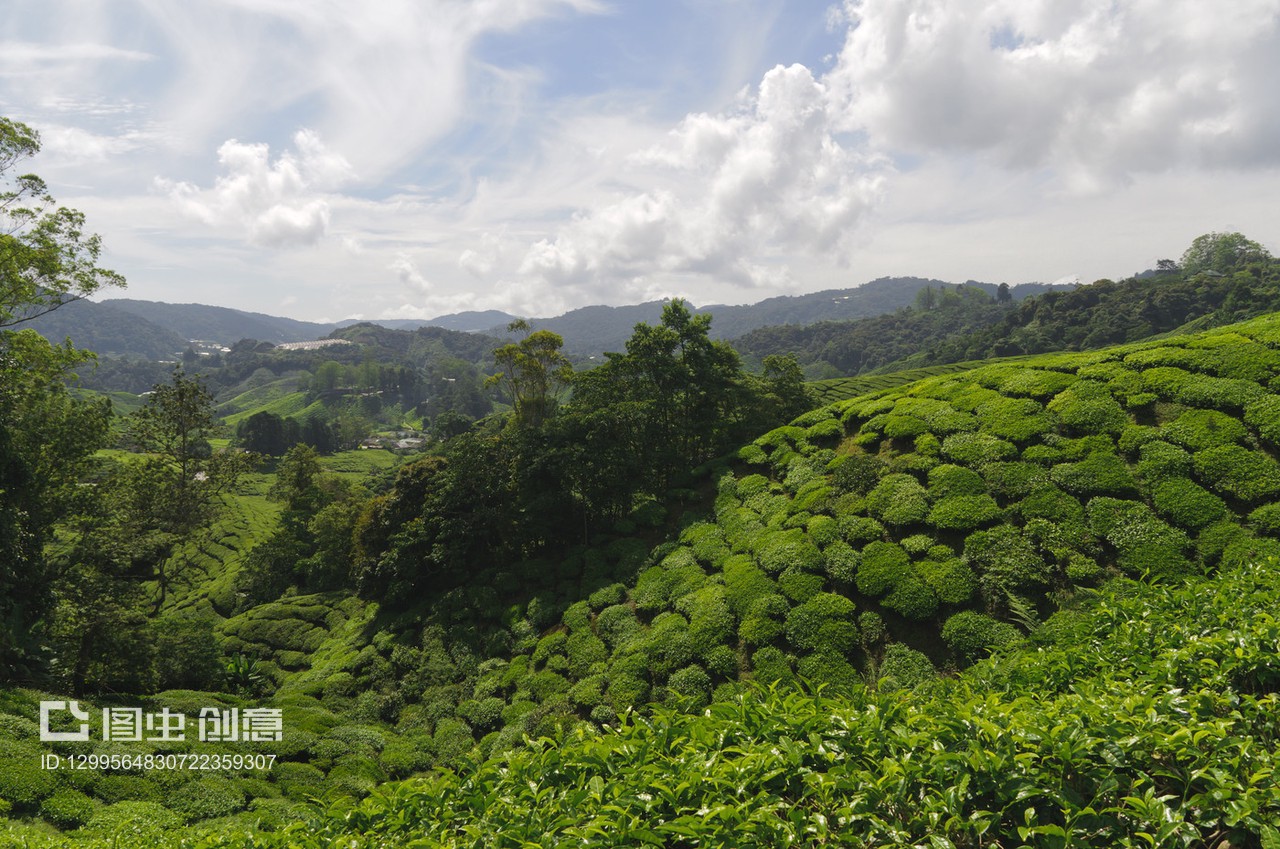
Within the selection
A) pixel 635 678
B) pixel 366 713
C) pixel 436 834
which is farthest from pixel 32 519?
pixel 436 834

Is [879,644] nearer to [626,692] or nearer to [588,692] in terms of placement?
[626,692]

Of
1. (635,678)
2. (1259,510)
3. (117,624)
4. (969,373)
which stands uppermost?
(969,373)

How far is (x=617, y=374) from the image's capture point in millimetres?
26797

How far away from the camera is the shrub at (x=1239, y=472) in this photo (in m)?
11.3

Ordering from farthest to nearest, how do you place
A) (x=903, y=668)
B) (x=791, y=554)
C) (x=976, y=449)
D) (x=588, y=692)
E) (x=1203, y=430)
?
(x=791, y=554), (x=976, y=449), (x=588, y=692), (x=1203, y=430), (x=903, y=668)

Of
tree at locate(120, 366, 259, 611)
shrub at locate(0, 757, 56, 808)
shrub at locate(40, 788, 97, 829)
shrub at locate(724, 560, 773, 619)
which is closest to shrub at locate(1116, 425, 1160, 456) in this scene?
shrub at locate(724, 560, 773, 619)

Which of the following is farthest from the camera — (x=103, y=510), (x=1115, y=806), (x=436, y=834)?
(x=103, y=510)

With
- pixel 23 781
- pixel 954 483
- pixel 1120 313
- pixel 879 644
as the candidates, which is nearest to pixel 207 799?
pixel 23 781

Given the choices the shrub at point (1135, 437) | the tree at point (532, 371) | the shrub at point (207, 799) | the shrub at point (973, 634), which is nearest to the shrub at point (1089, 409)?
the shrub at point (1135, 437)

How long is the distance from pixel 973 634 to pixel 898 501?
172 inches

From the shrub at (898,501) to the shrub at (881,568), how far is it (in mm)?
962

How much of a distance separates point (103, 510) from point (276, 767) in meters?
16.5

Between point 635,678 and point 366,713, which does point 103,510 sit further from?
point 635,678

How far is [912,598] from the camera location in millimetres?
12672
